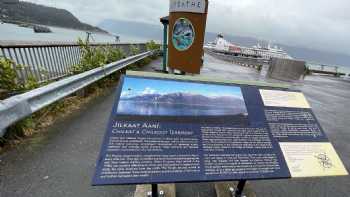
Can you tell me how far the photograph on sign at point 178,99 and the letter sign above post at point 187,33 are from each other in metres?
3.42

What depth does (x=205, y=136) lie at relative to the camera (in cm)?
184

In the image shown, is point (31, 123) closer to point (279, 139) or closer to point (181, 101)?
point (181, 101)

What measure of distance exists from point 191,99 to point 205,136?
41 centimetres

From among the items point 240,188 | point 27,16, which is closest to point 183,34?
point 240,188

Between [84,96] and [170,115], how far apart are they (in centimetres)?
421

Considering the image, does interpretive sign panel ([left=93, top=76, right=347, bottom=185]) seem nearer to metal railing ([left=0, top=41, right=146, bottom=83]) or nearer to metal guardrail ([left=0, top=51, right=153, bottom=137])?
metal guardrail ([left=0, top=51, right=153, bottom=137])

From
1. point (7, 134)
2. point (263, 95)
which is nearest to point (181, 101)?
point (263, 95)

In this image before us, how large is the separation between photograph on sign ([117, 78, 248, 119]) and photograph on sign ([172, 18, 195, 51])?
11.3ft

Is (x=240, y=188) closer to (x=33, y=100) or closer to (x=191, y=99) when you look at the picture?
(x=191, y=99)

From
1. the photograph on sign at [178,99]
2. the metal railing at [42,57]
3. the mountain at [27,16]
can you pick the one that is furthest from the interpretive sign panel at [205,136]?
the mountain at [27,16]

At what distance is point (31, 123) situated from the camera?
3291 mm

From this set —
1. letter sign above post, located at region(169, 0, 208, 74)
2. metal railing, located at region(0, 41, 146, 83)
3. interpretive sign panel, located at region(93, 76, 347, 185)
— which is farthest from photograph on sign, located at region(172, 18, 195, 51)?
interpretive sign panel, located at region(93, 76, 347, 185)

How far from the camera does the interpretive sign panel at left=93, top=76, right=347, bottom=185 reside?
5.24 feet

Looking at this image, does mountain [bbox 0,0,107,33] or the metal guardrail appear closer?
the metal guardrail
